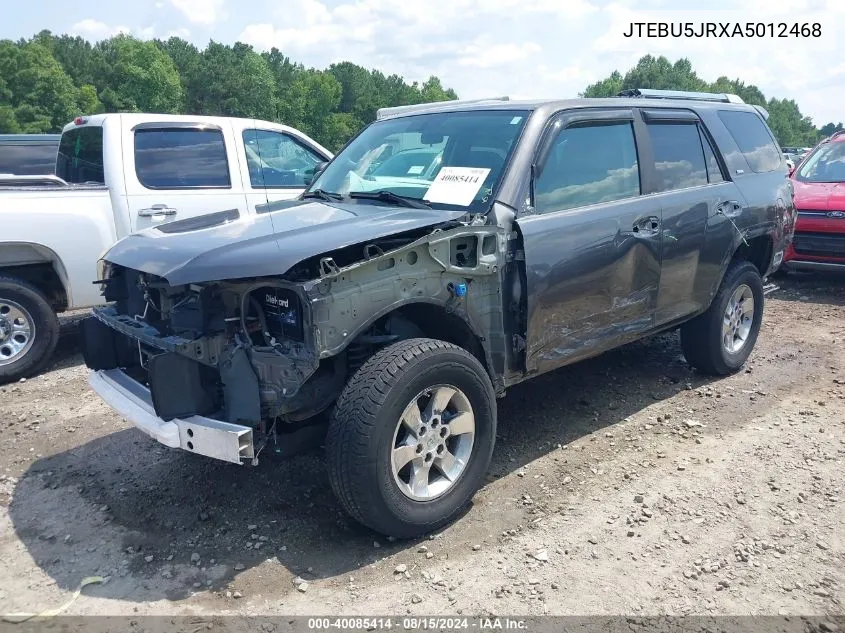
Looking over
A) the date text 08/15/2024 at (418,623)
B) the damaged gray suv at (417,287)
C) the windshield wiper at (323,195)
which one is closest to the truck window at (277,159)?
the damaged gray suv at (417,287)

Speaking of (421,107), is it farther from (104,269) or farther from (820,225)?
(820,225)

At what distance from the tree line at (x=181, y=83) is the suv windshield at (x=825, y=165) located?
3807cm

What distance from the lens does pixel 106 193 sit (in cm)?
602

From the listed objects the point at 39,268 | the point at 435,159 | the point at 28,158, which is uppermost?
the point at 28,158

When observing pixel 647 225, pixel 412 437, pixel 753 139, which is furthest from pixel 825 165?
pixel 412 437

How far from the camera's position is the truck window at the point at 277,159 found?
6.84 meters

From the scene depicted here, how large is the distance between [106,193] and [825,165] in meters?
8.83

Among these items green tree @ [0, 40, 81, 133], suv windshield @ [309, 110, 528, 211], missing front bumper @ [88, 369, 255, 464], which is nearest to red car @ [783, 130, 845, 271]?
suv windshield @ [309, 110, 528, 211]

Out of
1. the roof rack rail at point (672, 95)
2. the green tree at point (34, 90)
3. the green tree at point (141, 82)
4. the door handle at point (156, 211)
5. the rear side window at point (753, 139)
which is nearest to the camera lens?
the roof rack rail at point (672, 95)

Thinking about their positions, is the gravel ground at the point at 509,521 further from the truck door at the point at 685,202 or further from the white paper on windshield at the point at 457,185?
the white paper on windshield at the point at 457,185

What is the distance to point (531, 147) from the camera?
3.93m

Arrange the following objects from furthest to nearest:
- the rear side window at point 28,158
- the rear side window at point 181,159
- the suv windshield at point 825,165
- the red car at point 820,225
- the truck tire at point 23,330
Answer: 1. the suv windshield at point 825,165
2. the rear side window at point 28,158
3. the red car at point 820,225
4. the rear side window at point 181,159
5. the truck tire at point 23,330

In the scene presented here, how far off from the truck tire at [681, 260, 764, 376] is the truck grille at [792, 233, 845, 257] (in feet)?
11.3

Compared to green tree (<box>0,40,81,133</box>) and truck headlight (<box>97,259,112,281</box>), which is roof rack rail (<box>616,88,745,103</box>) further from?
green tree (<box>0,40,81,133</box>)
